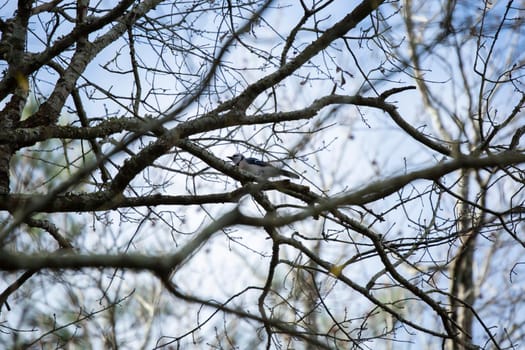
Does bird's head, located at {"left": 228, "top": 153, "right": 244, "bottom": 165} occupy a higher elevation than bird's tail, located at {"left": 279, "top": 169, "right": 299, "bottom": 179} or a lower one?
higher

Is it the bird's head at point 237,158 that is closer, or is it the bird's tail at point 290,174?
the bird's tail at point 290,174

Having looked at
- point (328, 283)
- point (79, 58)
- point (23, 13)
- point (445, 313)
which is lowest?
point (445, 313)

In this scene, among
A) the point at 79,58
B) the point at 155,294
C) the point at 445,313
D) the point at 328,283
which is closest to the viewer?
the point at 445,313

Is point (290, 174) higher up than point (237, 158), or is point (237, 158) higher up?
point (237, 158)

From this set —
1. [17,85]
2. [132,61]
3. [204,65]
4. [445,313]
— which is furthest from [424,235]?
[17,85]

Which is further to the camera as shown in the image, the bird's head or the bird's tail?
the bird's head

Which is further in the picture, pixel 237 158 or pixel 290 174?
pixel 237 158

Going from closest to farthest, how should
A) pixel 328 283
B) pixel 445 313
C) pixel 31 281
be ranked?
1. pixel 445 313
2. pixel 31 281
3. pixel 328 283

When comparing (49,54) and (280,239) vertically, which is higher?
(49,54)

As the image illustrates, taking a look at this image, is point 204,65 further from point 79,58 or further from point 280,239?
point 280,239

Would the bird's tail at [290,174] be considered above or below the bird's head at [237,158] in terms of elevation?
below

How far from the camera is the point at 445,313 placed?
11.2ft

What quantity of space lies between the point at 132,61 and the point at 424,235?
2.18 m

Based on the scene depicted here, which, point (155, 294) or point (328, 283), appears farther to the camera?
point (155, 294)
